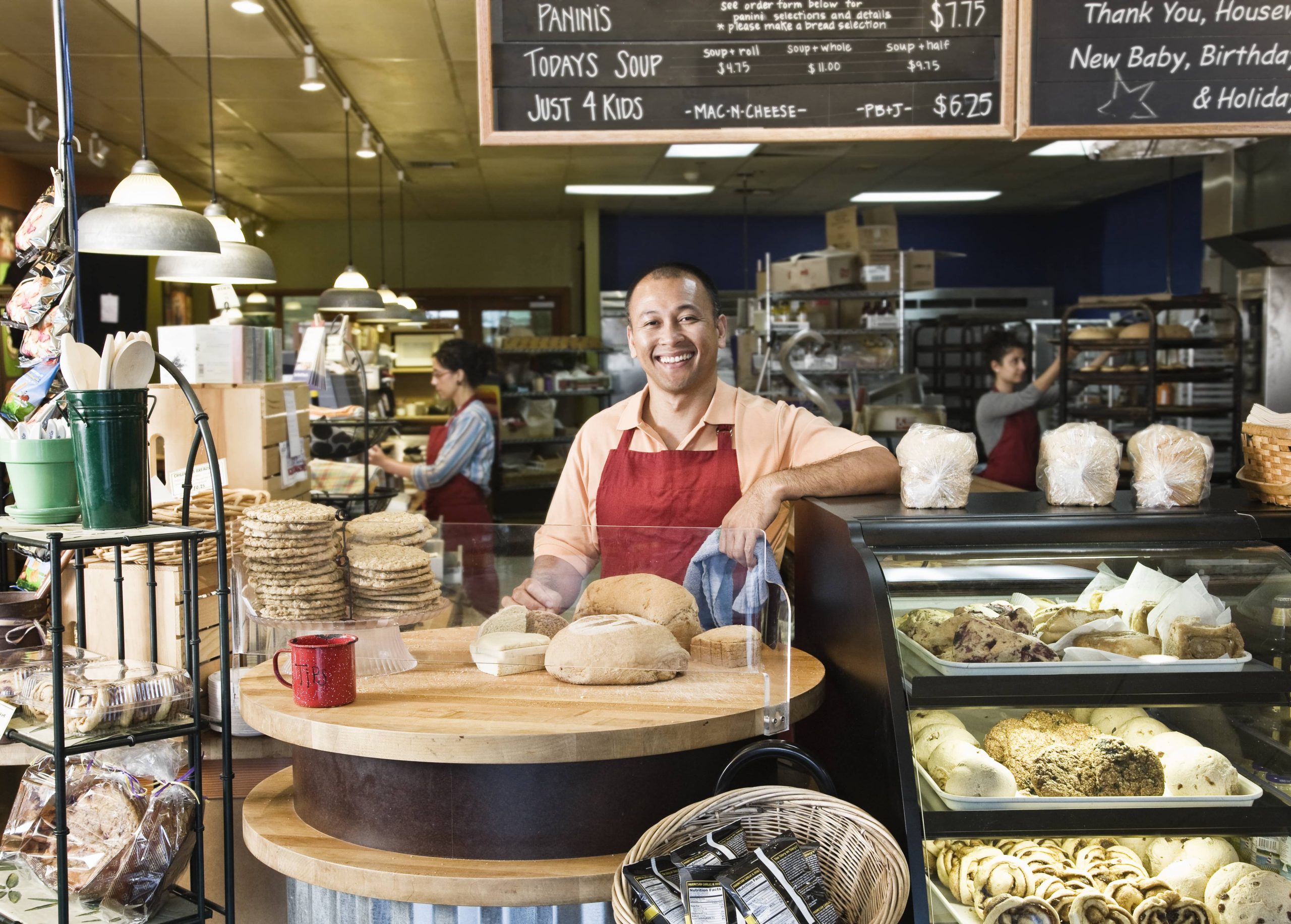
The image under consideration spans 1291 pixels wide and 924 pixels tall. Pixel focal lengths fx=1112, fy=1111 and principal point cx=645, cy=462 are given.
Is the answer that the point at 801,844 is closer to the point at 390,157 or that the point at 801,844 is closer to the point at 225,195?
the point at 390,157

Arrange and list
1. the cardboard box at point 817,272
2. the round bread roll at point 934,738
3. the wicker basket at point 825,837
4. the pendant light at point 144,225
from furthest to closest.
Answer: the cardboard box at point 817,272, the pendant light at point 144,225, the round bread roll at point 934,738, the wicker basket at point 825,837

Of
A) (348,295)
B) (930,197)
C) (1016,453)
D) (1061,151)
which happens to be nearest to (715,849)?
(1016,453)

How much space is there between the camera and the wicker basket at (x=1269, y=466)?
6.88 ft

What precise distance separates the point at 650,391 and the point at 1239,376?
16.1 feet

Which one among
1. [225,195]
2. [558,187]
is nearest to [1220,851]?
[558,187]

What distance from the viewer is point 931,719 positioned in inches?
77.8

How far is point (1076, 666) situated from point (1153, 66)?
1639 mm

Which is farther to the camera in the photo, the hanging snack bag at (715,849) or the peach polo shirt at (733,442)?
the peach polo shirt at (733,442)

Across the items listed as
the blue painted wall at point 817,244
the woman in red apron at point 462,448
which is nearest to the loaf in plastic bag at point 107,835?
the woman in red apron at point 462,448

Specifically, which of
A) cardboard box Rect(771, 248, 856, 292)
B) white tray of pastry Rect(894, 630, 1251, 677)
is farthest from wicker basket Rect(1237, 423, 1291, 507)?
cardboard box Rect(771, 248, 856, 292)

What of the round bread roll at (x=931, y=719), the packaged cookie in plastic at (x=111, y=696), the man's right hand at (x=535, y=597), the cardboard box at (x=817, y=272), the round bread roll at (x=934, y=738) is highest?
the cardboard box at (x=817, y=272)

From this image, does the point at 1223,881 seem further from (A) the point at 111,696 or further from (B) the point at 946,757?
(A) the point at 111,696

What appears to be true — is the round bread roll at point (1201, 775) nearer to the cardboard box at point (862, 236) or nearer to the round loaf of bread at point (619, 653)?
the round loaf of bread at point (619, 653)

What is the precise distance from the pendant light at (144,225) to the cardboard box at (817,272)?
15.6ft
